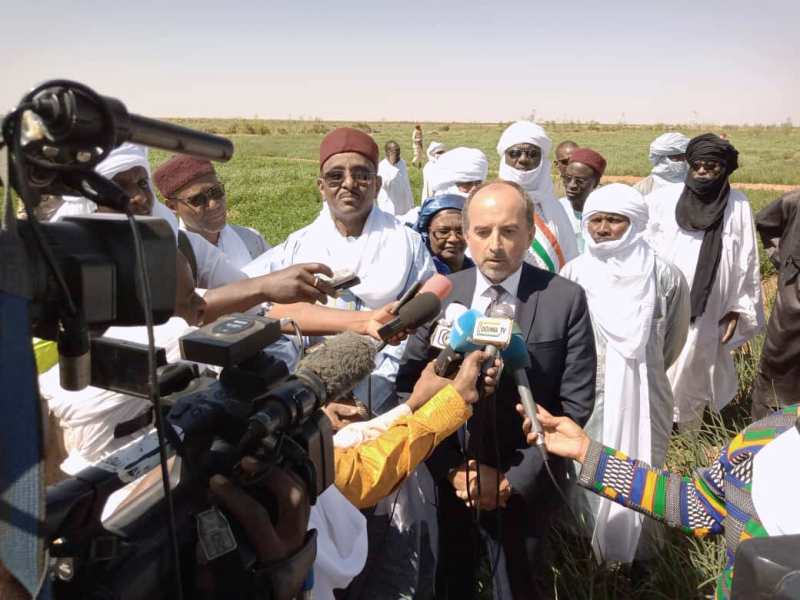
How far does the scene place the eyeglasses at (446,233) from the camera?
12.8 ft

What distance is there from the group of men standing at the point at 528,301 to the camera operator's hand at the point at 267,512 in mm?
1131

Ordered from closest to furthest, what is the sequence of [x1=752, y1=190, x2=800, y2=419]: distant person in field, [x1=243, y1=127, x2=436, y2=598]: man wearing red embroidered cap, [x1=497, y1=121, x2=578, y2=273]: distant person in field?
1. [x1=243, y1=127, x2=436, y2=598]: man wearing red embroidered cap
2. [x1=752, y1=190, x2=800, y2=419]: distant person in field
3. [x1=497, y1=121, x2=578, y2=273]: distant person in field

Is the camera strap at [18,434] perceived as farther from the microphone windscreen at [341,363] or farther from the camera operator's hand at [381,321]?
the camera operator's hand at [381,321]

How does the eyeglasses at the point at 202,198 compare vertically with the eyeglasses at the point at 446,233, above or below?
above

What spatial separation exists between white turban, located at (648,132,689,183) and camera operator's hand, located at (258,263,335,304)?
20.7ft

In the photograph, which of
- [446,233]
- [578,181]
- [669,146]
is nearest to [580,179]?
[578,181]

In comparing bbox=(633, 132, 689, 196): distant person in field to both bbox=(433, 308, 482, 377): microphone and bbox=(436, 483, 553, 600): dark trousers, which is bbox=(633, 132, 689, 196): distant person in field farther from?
bbox=(433, 308, 482, 377): microphone

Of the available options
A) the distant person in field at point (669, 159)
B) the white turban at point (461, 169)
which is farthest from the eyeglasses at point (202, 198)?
the distant person in field at point (669, 159)

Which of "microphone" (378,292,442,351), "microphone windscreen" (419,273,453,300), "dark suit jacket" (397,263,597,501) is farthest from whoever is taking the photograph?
"dark suit jacket" (397,263,597,501)

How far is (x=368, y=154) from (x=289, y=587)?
2.64 meters

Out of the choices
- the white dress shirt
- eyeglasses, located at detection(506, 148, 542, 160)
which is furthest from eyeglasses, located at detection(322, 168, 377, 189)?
eyeglasses, located at detection(506, 148, 542, 160)

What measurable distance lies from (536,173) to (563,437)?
11.0 ft

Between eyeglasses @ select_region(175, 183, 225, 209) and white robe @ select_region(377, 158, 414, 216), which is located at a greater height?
eyeglasses @ select_region(175, 183, 225, 209)

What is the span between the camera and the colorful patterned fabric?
5.35 feet
